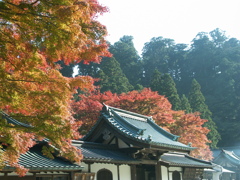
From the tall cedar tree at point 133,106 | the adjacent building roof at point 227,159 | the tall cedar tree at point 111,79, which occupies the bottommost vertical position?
the adjacent building roof at point 227,159

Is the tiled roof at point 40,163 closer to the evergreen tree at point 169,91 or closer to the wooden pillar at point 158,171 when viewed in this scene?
the wooden pillar at point 158,171

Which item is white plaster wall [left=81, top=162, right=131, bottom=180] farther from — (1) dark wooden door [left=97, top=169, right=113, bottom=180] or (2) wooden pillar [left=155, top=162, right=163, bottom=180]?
(2) wooden pillar [left=155, top=162, right=163, bottom=180]

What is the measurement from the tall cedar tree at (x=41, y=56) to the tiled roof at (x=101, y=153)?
14.6ft

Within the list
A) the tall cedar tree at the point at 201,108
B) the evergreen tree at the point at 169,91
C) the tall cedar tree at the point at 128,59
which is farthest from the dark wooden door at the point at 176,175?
the tall cedar tree at the point at 128,59

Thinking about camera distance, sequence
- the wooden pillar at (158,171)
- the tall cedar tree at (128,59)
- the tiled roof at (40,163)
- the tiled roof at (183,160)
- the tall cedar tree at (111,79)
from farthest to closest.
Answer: the tall cedar tree at (128,59) → the tall cedar tree at (111,79) → the tiled roof at (183,160) → the wooden pillar at (158,171) → the tiled roof at (40,163)

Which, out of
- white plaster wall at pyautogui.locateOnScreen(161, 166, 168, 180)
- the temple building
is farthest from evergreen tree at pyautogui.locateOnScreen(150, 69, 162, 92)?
white plaster wall at pyautogui.locateOnScreen(161, 166, 168, 180)

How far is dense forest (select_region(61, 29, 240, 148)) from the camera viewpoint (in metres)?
44.3

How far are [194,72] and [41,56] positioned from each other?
69.6 metres

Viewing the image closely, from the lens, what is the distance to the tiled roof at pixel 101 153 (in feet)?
36.2

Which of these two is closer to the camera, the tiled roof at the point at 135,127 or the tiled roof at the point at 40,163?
the tiled roof at the point at 40,163

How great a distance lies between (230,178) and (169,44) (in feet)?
152

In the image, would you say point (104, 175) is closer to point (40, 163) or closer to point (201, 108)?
point (40, 163)

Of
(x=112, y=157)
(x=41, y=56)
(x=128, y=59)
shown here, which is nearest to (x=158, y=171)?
(x=112, y=157)

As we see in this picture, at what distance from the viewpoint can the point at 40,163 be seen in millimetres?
8820
